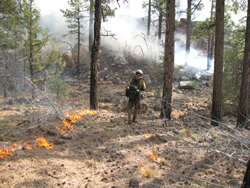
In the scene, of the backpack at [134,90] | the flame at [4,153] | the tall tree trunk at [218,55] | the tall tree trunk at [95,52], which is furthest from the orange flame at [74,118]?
the tall tree trunk at [218,55]

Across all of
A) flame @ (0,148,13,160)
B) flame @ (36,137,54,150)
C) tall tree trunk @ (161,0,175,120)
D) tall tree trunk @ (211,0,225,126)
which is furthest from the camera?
tall tree trunk @ (211,0,225,126)

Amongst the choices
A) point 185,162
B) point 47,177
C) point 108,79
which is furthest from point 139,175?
point 108,79

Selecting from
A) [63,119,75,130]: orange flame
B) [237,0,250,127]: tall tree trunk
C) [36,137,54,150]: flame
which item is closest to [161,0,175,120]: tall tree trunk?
[237,0,250,127]: tall tree trunk

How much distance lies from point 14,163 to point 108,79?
15732 millimetres

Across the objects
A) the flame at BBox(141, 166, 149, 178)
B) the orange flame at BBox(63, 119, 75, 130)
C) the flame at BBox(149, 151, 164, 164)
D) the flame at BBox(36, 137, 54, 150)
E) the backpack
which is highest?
the backpack

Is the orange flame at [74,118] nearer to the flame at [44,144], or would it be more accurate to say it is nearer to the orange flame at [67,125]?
the orange flame at [67,125]

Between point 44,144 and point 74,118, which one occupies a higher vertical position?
point 74,118

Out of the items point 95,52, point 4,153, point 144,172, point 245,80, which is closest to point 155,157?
point 144,172

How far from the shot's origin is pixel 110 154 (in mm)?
4363

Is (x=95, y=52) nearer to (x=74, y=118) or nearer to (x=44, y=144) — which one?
(x=74, y=118)

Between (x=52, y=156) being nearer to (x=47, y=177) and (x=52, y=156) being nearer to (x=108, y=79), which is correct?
(x=47, y=177)

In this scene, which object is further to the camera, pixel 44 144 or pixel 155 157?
pixel 155 157

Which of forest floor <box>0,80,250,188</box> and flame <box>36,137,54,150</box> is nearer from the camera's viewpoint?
forest floor <box>0,80,250,188</box>

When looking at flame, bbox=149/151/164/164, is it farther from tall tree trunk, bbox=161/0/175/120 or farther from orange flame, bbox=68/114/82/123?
tall tree trunk, bbox=161/0/175/120
